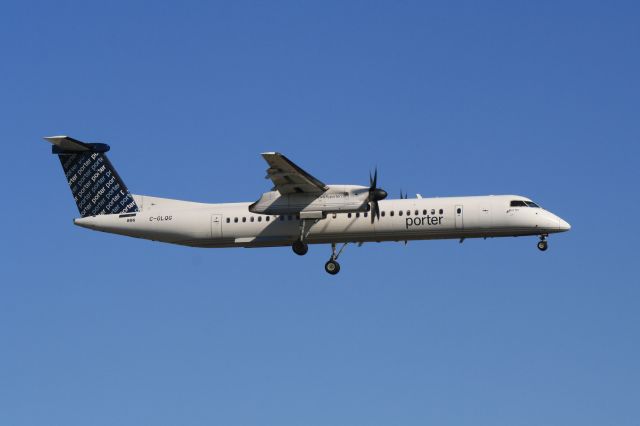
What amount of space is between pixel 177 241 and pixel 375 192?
367 inches

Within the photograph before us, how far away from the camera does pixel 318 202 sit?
44.2 m

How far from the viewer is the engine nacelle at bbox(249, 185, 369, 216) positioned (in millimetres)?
43500

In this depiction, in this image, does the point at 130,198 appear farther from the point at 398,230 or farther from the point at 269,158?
the point at 398,230

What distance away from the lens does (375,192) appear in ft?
142

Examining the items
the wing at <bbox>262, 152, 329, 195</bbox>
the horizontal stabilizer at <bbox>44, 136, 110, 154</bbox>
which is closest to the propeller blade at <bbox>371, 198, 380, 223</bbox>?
the wing at <bbox>262, 152, 329, 195</bbox>

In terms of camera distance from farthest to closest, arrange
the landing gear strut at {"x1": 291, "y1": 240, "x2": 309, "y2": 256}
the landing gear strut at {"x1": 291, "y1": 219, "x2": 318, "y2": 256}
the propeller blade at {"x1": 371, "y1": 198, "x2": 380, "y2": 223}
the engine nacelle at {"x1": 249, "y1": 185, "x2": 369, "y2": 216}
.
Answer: the landing gear strut at {"x1": 291, "y1": 240, "x2": 309, "y2": 256} → the landing gear strut at {"x1": 291, "y1": 219, "x2": 318, "y2": 256} → the propeller blade at {"x1": 371, "y1": 198, "x2": 380, "y2": 223} → the engine nacelle at {"x1": 249, "y1": 185, "x2": 369, "y2": 216}

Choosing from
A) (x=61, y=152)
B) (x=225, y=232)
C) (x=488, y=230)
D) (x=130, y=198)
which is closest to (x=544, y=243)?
(x=488, y=230)

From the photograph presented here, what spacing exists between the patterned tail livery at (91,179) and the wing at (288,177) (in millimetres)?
7613

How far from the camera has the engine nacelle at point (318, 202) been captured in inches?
1713

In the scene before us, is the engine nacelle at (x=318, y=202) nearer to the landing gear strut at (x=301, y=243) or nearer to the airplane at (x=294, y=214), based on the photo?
the airplane at (x=294, y=214)

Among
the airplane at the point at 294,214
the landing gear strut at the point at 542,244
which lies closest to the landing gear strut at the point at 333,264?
the airplane at the point at 294,214

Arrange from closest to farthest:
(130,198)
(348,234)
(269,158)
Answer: (269,158) → (348,234) → (130,198)

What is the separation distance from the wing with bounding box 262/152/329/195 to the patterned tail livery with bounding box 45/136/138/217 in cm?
761

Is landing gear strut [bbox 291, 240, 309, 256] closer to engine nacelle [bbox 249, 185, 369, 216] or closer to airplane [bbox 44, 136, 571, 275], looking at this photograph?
airplane [bbox 44, 136, 571, 275]
